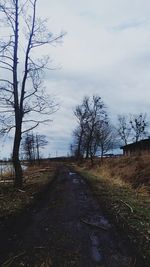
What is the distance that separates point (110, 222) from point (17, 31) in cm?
1365

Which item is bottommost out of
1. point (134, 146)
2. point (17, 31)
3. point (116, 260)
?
point (116, 260)

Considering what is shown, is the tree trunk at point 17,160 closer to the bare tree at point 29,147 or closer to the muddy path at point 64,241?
the muddy path at point 64,241

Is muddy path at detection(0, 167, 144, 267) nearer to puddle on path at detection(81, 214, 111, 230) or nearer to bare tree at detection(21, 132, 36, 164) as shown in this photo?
puddle on path at detection(81, 214, 111, 230)

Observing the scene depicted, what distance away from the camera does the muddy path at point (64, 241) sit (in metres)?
6.18

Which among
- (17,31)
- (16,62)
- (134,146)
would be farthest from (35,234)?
(134,146)

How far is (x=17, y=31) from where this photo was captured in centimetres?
1930

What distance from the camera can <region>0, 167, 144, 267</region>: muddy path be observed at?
6180 millimetres

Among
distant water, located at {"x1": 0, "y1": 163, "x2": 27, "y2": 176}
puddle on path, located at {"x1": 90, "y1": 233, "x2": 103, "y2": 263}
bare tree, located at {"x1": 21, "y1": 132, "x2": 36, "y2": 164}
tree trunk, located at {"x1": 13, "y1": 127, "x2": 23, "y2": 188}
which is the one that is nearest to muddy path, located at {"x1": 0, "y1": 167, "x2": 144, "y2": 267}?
puddle on path, located at {"x1": 90, "y1": 233, "x2": 103, "y2": 263}

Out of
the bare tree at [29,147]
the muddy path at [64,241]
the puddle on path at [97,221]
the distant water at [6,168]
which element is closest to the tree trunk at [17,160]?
the muddy path at [64,241]

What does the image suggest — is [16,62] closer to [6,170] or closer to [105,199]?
[105,199]

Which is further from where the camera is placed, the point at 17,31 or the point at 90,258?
the point at 17,31

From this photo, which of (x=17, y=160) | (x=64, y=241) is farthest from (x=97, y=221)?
(x=17, y=160)

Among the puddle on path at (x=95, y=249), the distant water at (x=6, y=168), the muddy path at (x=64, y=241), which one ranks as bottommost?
the puddle on path at (x=95, y=249)

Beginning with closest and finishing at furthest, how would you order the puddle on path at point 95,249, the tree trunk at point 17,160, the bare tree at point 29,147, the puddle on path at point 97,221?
the puddle on path at point 95,249, the puddle on path at point 97,221, the tree trunk at point 17,160, the bare tree at point 29,147
